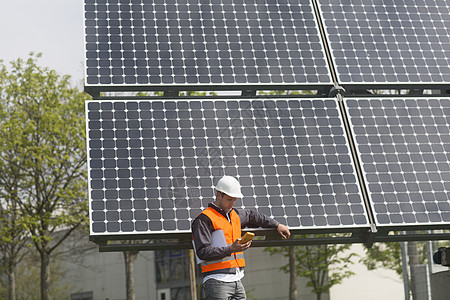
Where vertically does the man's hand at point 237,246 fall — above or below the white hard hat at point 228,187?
below

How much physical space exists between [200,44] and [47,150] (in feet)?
71.8

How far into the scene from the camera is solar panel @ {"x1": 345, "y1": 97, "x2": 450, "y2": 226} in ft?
22.2

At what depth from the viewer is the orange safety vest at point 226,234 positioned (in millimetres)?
5883

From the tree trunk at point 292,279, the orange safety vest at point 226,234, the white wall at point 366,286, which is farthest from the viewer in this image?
the white wall at point 366,286

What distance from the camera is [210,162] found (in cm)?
674

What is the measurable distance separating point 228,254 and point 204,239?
0.29m

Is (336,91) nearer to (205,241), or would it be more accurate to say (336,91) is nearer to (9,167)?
(205,241)

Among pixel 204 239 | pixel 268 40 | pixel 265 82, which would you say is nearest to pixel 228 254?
pixel 204 239

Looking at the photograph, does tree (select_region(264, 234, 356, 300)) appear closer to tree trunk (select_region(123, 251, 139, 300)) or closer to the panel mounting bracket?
tree trunk (select_region(123, 251, 139, 300))

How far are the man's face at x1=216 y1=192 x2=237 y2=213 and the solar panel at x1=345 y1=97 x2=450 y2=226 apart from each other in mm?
1741

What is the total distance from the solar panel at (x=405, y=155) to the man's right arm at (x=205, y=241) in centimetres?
193

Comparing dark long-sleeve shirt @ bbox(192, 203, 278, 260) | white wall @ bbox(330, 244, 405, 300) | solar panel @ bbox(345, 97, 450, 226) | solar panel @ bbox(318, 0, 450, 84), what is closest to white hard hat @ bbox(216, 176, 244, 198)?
dark long-sleeve shirt @ bbox(192, 203, 278, 260)

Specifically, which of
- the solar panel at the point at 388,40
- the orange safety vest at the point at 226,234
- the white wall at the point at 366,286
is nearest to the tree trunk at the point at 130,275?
the white wall at the point at 366,286

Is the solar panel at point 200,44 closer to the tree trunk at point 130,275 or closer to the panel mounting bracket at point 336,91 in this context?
the panel mounting bracket at point 336,91
